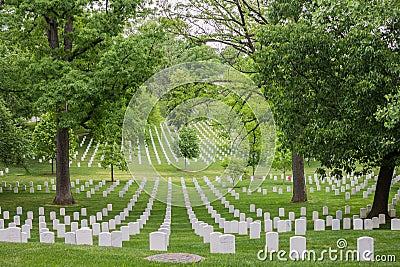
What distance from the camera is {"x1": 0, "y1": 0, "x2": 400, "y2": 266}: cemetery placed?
43.8 ft

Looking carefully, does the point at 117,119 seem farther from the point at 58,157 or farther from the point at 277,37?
the point at 277,37

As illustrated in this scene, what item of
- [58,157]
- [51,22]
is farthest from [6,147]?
[51,22]

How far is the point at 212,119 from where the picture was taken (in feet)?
88.6

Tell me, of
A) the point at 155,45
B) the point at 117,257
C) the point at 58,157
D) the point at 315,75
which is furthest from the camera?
the point at 58,157

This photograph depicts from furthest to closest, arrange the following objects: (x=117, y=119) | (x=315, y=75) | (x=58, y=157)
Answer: (x=58, y=157) < (x=117, y=119) < (x=315, y=75)

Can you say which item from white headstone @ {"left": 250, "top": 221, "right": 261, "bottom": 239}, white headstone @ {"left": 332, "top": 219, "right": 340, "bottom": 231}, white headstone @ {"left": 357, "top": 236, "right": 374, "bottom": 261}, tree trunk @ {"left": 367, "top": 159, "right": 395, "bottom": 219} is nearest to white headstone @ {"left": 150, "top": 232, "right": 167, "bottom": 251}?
white headstone @ {"left": 250, "top": 221, "right": 261, "bottom": 239}

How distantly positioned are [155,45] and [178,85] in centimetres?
205

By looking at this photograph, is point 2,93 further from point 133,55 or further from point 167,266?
point 167,266

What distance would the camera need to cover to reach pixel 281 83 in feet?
58.0

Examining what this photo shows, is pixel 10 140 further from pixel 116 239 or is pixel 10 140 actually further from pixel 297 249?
pixel 297 249

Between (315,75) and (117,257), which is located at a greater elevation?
(315,75)

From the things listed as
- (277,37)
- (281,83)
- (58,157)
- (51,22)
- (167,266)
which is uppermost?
(51,22)

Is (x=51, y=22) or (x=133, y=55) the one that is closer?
(x=133, y=55)

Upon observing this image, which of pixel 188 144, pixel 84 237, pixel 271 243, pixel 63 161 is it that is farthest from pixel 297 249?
pixel 188 144
